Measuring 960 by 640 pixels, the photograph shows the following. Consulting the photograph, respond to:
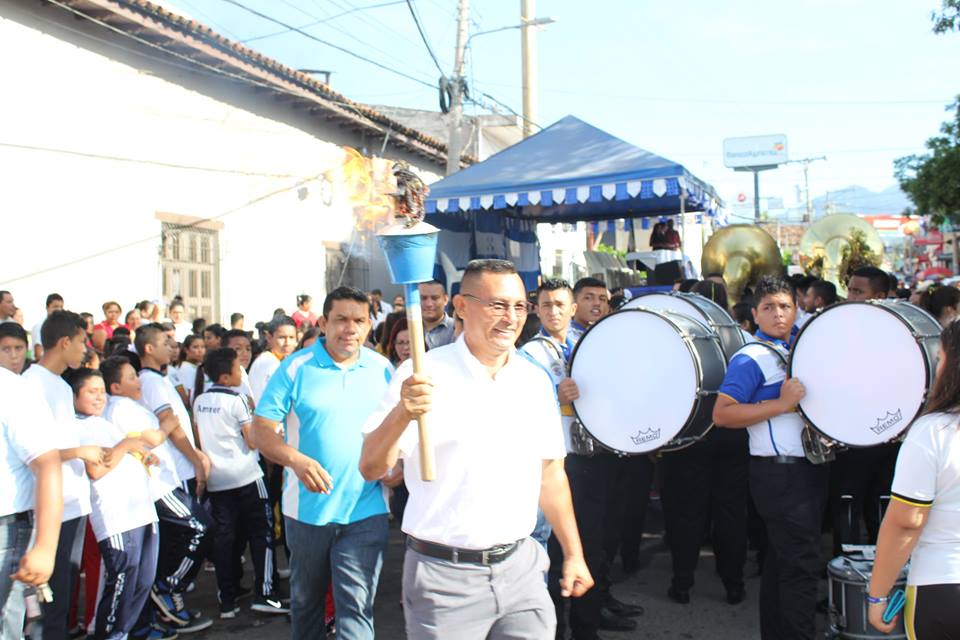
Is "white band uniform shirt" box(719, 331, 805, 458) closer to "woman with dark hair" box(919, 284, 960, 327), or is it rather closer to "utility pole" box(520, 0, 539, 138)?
"woman with dark hair" box(919, 284, 960, 327)

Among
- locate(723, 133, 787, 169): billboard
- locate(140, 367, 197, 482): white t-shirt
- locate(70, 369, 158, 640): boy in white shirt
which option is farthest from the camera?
locate(723, 133, 787, 169): billboard

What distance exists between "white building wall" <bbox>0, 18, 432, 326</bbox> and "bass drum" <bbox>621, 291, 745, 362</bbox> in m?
7.66

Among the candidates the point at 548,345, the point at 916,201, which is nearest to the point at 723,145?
the point at 916,201

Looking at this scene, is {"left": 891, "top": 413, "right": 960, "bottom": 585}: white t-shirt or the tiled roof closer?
{"left": 891, "top": 413, "right": 960, "bottom": 585}: white t-shirt

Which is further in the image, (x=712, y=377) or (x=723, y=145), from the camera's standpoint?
(x=723, y=145)

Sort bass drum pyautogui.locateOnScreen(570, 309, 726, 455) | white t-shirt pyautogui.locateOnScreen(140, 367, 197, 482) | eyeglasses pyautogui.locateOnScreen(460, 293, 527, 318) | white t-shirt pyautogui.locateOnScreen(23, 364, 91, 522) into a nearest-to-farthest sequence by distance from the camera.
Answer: eyeglasses pyautogui.locateOnScreen(460, 293, 527, 318)
white t-shirt pyautogui.locateOnScreen(23, 364, 91, 522)
bass drum pyautogui.locateOnScreen(570, 309, 726, 455)
white t-shirt pyautogui.locateOnScreen(140, 367, 197, 482)

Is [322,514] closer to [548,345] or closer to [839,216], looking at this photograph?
[548,345]

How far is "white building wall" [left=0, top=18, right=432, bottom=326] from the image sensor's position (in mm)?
9898

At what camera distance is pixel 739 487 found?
5.71 meters

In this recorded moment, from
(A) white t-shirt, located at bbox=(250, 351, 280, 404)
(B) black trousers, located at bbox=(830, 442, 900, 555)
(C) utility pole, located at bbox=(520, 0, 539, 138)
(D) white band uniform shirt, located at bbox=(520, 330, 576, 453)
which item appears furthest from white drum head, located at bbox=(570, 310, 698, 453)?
(C) utility pole, located at bbox=(520, 0, 539, 138)

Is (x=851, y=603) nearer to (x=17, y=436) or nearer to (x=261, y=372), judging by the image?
(x=17, y=436)

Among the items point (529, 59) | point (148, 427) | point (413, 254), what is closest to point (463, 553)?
point (413, 254)

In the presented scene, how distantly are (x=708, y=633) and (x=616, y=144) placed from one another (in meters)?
6.10

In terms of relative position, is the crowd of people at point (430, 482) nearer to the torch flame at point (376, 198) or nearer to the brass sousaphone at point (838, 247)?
the torch flame at point (376, 198)
